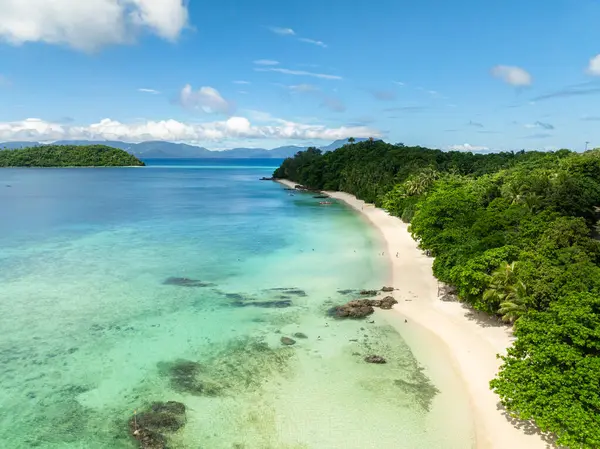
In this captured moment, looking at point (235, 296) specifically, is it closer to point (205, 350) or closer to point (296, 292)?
point (296, 292)

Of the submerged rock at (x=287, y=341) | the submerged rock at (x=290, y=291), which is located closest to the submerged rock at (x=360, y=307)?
the submerged rock at (x=290, y=291)

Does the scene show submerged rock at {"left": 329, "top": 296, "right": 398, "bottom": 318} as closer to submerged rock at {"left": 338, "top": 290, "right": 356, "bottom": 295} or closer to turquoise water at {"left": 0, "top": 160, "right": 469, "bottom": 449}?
turquoise water at {"left": 0, "top": 160, "right": 469, "bottom": 449}

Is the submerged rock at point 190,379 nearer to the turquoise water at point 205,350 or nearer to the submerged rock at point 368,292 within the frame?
the turquoise water at point 205,350

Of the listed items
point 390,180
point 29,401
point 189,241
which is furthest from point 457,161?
point 29,401

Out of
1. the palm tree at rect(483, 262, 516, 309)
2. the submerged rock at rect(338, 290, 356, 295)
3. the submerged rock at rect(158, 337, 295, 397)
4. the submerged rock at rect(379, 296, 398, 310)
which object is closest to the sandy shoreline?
the submerged rock at rect(379, 296, 398, 310)

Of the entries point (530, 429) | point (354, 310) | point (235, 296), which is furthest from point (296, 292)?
point (530, 429)
